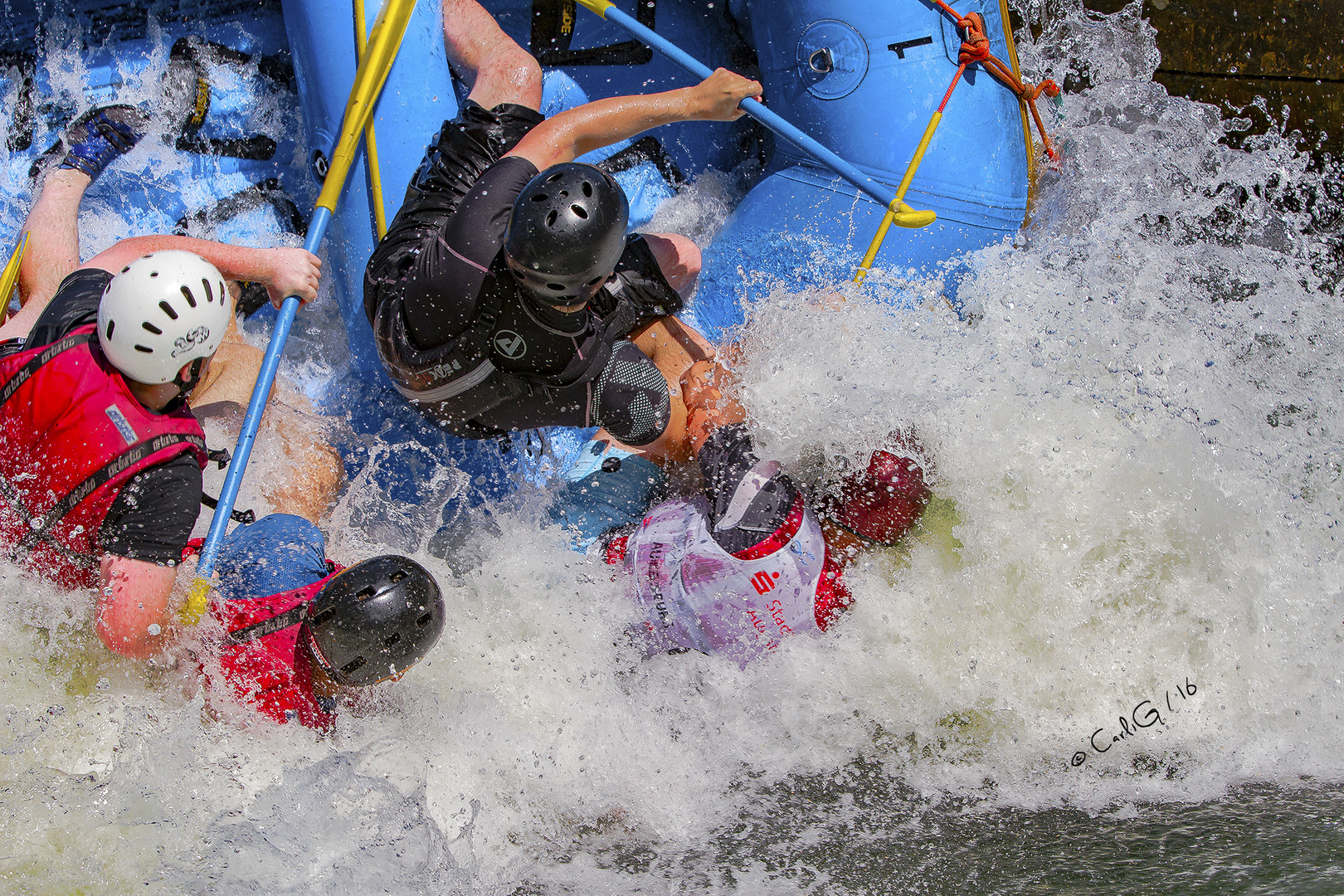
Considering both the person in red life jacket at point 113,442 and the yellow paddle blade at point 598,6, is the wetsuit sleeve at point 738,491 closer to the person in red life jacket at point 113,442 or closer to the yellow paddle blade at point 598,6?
the person in red life jacket at point 113,442

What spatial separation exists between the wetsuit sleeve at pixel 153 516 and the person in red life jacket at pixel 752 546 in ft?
4.44

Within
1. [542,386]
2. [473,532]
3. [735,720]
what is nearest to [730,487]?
[542,386]

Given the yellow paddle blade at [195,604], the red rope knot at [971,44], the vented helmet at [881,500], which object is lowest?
the yellow paddle blade at [195,604]

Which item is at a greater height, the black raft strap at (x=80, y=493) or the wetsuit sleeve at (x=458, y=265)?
the wetsuit sleeve at (x=458, y=265)

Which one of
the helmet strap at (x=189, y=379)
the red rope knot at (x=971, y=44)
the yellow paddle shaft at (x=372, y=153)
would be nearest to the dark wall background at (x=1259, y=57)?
the red rope knot at (x=971, y=44)

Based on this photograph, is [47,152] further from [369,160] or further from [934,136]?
[934,136]

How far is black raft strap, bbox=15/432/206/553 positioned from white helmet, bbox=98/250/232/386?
23cm

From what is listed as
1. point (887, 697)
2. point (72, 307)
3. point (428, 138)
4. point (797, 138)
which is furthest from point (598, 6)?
point (887, 697)

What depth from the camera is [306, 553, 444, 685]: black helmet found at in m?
2.29

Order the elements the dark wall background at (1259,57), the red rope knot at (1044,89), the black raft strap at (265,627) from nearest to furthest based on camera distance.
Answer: the black raft strap at (265,627) → the red rope knot at (1044,89) → the dark wall background at (1259,57)

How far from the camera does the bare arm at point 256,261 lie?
9.18 feet

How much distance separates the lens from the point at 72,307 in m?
2.47

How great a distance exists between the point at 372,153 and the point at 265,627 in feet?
5.51

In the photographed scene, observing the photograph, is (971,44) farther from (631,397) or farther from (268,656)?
(268,656)
